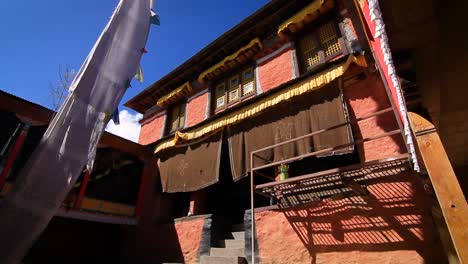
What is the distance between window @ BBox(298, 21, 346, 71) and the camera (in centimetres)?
625

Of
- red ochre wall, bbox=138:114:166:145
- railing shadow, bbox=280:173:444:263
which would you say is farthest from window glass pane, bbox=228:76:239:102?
railing shadow, bbox=280:173:444:263

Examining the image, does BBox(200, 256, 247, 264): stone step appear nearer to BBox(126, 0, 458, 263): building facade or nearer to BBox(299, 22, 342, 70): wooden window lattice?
BBox(126, 0, 458, 263): building facade

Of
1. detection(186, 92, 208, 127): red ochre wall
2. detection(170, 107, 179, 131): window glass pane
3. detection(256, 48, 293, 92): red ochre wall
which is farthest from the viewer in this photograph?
detection(170, 107, 179, 131): window glass pane

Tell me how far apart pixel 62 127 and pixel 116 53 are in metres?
1.77

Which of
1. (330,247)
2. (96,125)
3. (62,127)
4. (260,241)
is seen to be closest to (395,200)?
(330,247)

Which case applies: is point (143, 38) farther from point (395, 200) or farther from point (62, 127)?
point (395, 200)

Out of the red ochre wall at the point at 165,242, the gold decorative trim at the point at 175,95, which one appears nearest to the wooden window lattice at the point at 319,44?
the gold decorative trim at the point at 175,95

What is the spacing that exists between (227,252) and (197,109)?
4.88 metres

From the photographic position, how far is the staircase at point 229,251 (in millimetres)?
5054

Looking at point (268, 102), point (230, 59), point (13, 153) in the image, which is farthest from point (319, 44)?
point (13, 153)

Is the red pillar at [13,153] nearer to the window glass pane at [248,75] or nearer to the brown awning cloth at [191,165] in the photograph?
the brown awning cloth at [191,165]

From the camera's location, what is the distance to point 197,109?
8.87m

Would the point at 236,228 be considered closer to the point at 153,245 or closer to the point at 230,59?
the point at 153,245

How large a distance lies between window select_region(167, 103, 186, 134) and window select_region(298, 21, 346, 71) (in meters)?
4.81
